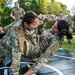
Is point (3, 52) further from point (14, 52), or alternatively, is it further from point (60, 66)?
point (60, 66)

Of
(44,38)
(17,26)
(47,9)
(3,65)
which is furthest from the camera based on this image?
(47,9)

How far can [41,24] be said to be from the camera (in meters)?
6.45

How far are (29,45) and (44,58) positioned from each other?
62 cm

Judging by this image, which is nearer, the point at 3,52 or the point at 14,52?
the point at 14,52

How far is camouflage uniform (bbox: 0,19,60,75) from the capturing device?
519 centimetres

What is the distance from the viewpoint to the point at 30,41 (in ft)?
18.7

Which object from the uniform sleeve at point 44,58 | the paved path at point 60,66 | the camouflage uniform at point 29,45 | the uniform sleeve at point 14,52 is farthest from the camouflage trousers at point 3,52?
the paved path at point 60,66

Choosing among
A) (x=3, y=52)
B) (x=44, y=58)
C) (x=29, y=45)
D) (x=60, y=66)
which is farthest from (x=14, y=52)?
(x=60, y=66)

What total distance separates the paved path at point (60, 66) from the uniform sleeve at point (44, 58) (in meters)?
2.49

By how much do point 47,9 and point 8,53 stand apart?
4810cm

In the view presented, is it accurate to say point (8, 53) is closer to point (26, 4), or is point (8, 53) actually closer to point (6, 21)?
point (6, 21)

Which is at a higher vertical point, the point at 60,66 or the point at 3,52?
the point at 3,52

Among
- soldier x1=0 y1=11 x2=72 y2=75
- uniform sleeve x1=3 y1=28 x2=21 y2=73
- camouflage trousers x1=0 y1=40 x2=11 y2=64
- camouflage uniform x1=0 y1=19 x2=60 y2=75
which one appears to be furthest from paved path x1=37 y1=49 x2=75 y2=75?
uniform sleeve x1=3 y1=28 x2=21 y2=73

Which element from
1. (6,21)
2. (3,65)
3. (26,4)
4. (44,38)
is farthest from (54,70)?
(26,4)
